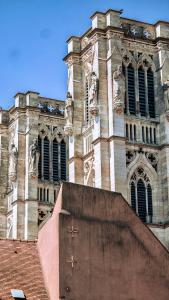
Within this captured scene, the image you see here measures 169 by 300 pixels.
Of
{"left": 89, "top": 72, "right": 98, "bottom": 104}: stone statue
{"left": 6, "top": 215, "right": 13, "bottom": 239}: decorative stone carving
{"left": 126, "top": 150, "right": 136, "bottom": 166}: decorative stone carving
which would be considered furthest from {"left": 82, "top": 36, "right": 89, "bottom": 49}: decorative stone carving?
{"left": 6, "top": 215, "right": 13, "bottom": 239}: decorative stone carving

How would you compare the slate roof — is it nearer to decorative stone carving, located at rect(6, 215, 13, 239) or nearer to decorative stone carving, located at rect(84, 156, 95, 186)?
decorative stone carving, located at rect(84, 156, 95, 186)

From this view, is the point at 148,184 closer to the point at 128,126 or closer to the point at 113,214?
the point at 128,126

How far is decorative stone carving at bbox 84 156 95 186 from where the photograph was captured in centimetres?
4293

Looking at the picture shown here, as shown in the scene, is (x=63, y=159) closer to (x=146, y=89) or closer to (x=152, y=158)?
(x=146, y=89)

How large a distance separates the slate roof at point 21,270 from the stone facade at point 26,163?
2745 cm

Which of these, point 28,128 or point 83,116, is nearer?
point 83,116

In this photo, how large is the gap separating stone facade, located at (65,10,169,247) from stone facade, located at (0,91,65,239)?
31.3 ft

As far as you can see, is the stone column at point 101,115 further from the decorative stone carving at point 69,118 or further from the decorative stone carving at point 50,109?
the decorative stone carving at point 50,109

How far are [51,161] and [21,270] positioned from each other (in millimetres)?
33108

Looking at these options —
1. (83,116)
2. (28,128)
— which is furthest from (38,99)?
(83,116)

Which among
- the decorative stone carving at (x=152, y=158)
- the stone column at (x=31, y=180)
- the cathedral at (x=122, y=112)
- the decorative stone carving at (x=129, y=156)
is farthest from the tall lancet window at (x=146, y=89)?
the stone column at (x=31, y=180)

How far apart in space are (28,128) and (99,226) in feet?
108

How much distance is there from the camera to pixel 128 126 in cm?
4244

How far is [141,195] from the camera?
41.8 m
